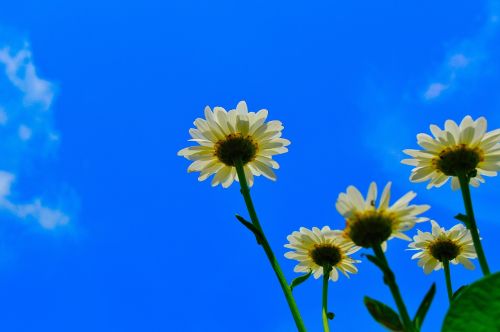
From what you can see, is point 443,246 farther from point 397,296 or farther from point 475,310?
point 397,296

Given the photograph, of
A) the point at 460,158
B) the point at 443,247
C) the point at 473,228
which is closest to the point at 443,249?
the point at 443,247

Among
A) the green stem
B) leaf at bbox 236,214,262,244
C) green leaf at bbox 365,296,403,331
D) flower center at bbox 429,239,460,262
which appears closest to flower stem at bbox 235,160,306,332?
leaf at bbox 236,214,262,244

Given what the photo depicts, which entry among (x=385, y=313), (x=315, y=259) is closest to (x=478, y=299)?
(x=385, y=313)

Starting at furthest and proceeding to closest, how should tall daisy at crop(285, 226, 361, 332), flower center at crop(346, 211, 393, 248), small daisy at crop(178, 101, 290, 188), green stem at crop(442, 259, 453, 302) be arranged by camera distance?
tall daisy at crop(285, 226, 361, 332) < small daisy at crop(178, 101, 290, 188) < green stem at crop(442, 259, 453, 302) < flower center at crop(346, 211, 393, 248)

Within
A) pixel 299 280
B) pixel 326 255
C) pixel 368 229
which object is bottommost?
pixel 368 229

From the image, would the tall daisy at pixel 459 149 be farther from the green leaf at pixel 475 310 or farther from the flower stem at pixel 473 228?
the green leaf at pixel 475 310

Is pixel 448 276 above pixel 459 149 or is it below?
below

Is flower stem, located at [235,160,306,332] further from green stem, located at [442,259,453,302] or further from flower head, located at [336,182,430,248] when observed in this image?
green stem, located at [442,259,453,302]

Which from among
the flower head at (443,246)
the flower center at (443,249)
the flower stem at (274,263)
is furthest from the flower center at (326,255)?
the flower stem at (274,263)
